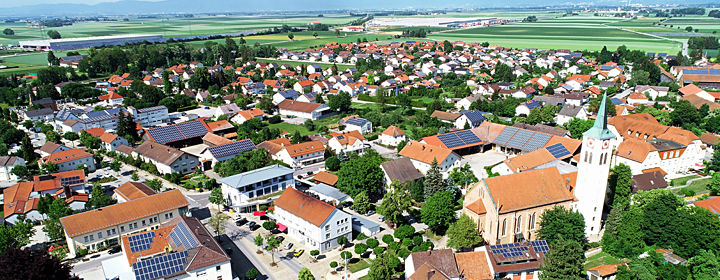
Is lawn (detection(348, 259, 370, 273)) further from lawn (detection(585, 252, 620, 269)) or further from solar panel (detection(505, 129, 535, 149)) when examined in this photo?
solar panel (detection(505, 129, 535, 149))

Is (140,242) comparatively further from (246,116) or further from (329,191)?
(246,116)

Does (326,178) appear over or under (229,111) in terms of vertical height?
under

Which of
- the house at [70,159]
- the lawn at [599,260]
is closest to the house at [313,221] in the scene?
the lawn at [599,260]

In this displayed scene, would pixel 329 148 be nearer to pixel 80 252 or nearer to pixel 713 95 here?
pixel 80 252

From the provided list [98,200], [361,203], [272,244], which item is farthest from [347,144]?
[98,200]

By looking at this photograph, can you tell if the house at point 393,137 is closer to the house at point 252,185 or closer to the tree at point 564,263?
the house at point 252,185

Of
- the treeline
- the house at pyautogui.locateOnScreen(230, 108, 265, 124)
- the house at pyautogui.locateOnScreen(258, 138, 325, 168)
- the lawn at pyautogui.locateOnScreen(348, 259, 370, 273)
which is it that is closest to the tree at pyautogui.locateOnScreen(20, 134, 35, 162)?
the house at pyautogui.locateOnScreen(230, 108, 265, 124)

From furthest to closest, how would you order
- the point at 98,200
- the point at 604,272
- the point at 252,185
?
the point at 252,185
the point at 98,200
the point at 604,272
